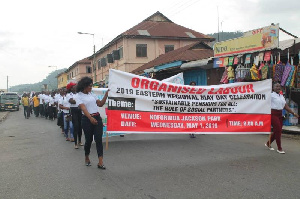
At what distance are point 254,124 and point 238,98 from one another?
716 mm

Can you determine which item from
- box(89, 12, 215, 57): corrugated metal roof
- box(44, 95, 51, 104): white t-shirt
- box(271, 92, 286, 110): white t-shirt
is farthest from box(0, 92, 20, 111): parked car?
box(271, 92, 286, 110): white t-shirt

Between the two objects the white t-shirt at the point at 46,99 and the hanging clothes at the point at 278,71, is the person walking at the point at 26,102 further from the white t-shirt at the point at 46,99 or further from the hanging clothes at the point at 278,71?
the hanging clothes at the point at 278,71

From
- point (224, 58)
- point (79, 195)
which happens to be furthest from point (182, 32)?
point (79, 195)

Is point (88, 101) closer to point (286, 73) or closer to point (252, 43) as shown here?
point (286, 73)

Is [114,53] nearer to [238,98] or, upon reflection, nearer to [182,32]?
[182,32]

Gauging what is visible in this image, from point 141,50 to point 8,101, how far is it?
14946 mm

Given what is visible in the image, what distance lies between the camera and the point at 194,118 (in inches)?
264

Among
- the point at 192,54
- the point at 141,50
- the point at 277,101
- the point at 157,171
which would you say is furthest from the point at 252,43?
the point at 141,50

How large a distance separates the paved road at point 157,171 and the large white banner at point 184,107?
0.75 m

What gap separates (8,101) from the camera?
97.1ft

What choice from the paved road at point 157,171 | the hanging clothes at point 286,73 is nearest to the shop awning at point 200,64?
the hanging clothes at point 286,73

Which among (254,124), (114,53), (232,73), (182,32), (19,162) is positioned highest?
(182,32)

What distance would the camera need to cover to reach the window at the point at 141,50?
107 ft

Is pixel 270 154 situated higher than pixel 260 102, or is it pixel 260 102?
pixel 260 102
